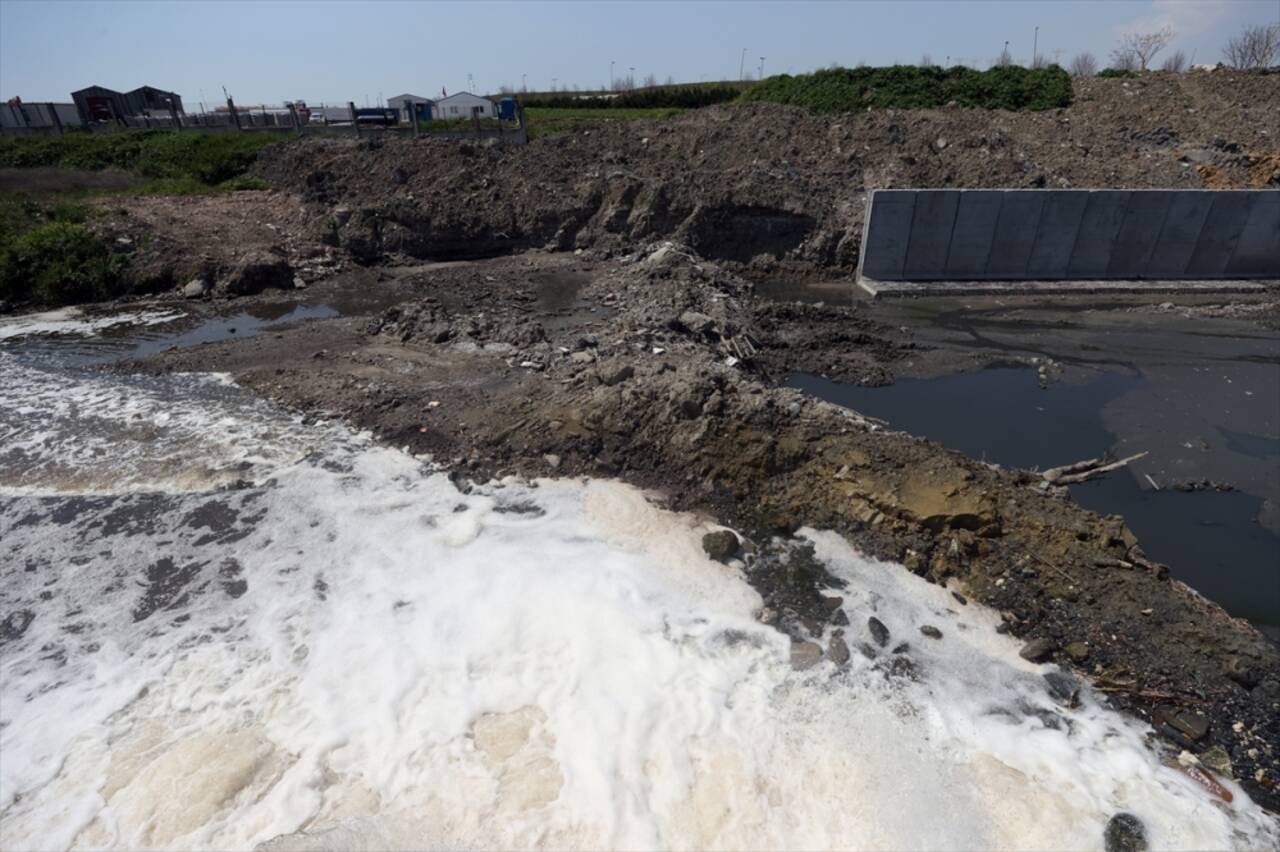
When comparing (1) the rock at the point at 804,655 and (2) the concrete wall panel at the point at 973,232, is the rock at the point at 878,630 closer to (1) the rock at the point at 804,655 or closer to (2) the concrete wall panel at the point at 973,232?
(1) the rock at the point at 804,655

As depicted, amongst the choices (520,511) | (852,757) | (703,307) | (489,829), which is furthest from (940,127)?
(489,829)

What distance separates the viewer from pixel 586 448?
7215mm

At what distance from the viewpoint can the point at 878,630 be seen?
5016 mm

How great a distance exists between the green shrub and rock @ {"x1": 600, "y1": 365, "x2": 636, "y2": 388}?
12.6 m

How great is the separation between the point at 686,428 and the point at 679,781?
367 cm

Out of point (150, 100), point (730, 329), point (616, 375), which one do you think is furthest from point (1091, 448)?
point (150, 100)

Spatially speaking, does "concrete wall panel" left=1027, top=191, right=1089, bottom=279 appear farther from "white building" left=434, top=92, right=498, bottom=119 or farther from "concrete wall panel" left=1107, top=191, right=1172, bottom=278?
"white building" left=434, top=92, right=498, bottom=119

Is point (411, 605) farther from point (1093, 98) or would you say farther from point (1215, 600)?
point (1093, 98)

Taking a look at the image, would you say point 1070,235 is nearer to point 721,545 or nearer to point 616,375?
point 616,375

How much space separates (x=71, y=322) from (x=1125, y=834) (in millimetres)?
16908

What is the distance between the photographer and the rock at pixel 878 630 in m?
4.96

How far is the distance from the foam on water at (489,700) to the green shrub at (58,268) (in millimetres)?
9696

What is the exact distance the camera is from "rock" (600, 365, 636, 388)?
7.94 meters

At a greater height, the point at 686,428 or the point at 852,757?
the point at 686,428
